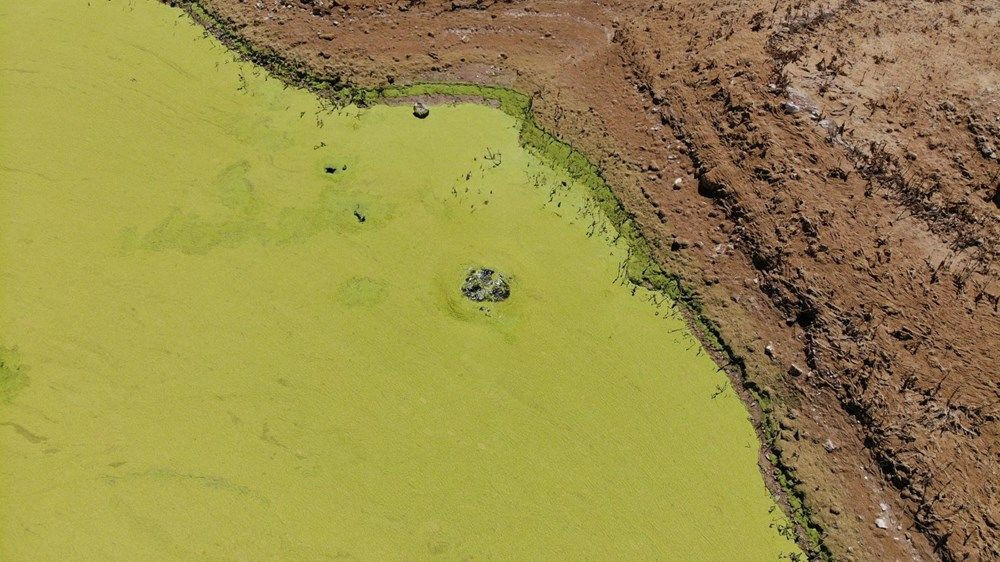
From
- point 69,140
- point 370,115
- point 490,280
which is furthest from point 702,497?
point 69,140

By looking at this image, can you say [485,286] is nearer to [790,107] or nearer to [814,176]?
[814,176]

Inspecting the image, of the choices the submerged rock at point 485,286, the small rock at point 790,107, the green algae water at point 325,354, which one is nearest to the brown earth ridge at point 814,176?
the small rock at point 790,107

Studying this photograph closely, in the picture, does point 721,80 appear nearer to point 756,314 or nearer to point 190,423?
point 756,314

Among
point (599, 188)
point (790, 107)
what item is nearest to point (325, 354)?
point (599, 188)

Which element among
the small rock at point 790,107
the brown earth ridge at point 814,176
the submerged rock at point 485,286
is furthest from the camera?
the small rock at point 790,107

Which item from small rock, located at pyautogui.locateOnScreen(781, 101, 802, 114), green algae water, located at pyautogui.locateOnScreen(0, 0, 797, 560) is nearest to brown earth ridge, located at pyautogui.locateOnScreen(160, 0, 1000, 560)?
small rock, located at pyautogui.locateOnScreen(781, 101, 802, 114)

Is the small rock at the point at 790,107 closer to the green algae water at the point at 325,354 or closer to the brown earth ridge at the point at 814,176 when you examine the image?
the brown earth ridge at the point at 814,176
